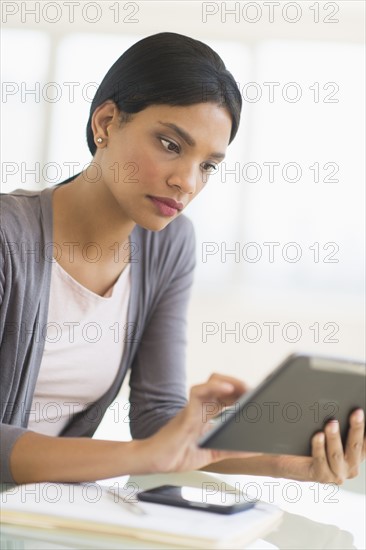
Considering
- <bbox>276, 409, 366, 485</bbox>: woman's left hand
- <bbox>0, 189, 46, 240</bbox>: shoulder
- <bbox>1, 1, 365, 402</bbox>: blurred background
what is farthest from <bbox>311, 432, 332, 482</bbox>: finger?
<bbox>1, 1, 365, 402</bbox>: blurred background

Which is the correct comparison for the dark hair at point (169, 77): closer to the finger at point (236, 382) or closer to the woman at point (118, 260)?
Answer: the woman at point (118, 260)

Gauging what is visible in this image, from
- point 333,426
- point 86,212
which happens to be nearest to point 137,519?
point 333,426

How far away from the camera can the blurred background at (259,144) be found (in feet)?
17.3

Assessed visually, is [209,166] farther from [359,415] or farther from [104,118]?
[359,415]

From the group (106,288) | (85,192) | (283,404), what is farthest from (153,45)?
(283,404)

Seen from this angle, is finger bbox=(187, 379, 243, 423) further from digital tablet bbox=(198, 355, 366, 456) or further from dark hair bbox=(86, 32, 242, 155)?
dark hair bbox=(86, 32, 242, 155)

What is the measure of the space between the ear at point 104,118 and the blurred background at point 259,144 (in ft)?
11.9

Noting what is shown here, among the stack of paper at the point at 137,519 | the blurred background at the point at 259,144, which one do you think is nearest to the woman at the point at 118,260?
the stack of paper at the point at 137,519

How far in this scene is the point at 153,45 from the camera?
1.56 meters

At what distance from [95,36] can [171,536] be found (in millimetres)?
4712

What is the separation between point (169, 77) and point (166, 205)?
0.25m

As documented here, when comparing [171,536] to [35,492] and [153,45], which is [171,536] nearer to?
[35,492]

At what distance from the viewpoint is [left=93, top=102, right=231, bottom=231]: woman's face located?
5.04 feet

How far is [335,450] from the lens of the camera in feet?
3.94
